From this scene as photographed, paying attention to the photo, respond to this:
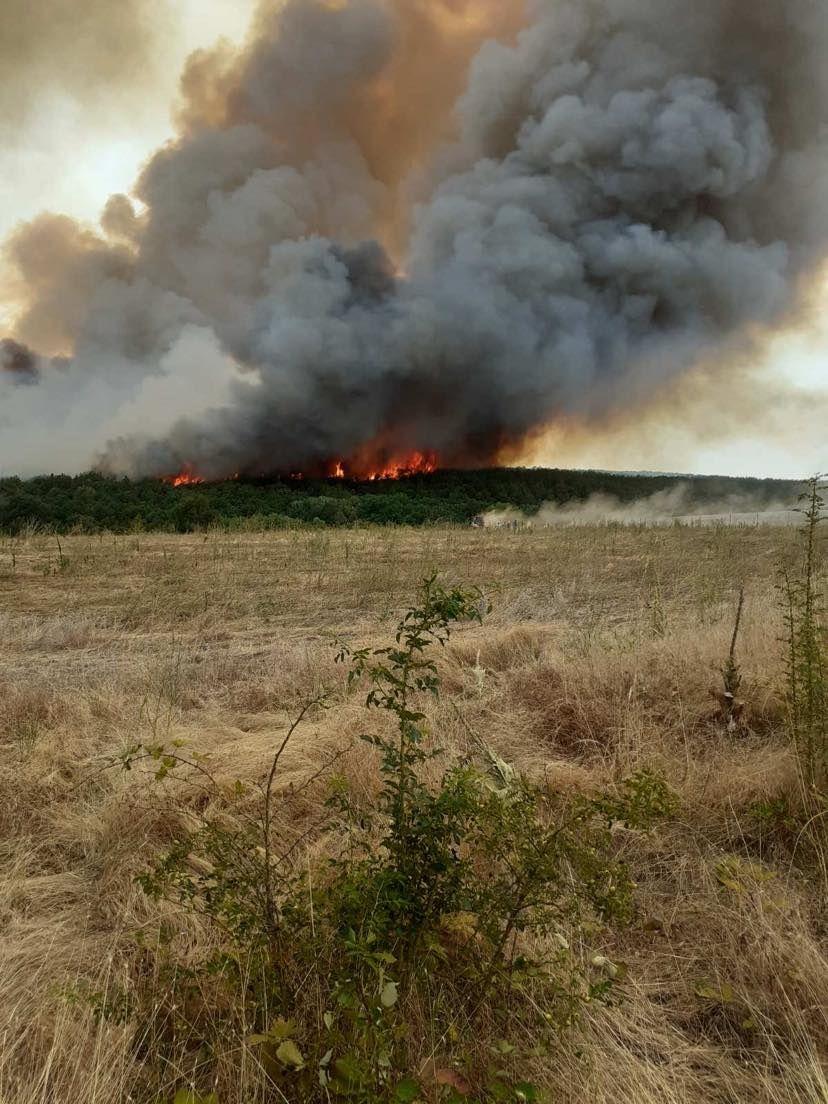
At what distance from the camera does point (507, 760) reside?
355 centimetres

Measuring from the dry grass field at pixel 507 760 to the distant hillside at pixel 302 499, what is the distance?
13179 millimetres

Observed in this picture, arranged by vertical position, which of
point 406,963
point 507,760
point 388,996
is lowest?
point 507,760

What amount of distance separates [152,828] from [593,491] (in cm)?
6473

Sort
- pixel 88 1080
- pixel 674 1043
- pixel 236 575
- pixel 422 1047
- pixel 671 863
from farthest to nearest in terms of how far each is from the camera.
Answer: pixel 236 575 → pixel 671 863 → pixel 674 1043 → pixel 422 1047 → pixel 88 1080

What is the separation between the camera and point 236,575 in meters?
A: 12.1

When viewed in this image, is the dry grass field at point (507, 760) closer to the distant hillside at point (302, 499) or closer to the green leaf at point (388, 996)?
the green leaf at point (388, 996)

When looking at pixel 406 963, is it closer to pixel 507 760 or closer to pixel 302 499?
pixel 507 760

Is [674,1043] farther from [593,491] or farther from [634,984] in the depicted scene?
[593,491]

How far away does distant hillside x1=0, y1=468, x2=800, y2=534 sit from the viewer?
97.4 ft

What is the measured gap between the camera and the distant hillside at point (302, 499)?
2969 centimetres

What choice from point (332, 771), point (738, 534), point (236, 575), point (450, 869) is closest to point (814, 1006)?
point (450, 869)

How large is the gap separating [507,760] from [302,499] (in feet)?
122

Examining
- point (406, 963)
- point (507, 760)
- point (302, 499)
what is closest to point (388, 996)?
point (406, 963)

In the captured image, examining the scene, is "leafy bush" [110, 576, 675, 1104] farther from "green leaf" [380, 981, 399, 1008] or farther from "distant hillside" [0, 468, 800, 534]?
"distant hillside" [0, 468, 800, 534]
